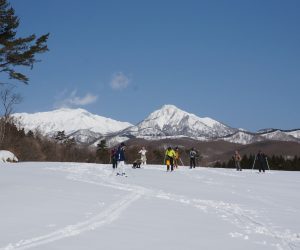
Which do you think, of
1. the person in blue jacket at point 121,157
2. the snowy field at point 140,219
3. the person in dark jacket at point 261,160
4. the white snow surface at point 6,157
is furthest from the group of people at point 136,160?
the white snow surface at point 6,157

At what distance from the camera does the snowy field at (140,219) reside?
29.3 feet

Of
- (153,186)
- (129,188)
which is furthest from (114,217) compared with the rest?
(153,186)

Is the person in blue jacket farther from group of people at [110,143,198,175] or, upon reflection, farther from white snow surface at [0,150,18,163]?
white snow surface at [0,150,18,163]

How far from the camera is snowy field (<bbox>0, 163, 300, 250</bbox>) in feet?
29.3

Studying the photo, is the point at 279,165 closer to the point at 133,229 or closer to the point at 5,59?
the point at 5,59


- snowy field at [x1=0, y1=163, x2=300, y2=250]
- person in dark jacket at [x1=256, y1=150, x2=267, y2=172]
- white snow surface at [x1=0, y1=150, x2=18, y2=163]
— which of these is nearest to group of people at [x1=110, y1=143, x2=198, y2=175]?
person in dark jacket at [x1=256, y1=150, x2=267, y2=172]

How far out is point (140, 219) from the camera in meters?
11.5

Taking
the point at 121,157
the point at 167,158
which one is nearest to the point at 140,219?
the point at 121,157

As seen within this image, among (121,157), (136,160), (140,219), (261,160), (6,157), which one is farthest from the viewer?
(6,157)

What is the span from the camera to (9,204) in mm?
13000

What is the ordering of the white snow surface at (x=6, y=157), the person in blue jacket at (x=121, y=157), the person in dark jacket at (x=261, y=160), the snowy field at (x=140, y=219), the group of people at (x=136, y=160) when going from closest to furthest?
1. the snowy field at (x=140, y=219)
2. the person in blue jacket at (x=121, y=157)
3. the group of people at (x=136, y=160)
4. the person in dark jacket at (x=261, y=160)
5. the white snow surface at (x=6, y=157)

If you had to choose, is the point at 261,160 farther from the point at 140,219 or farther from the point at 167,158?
the point at 140,219

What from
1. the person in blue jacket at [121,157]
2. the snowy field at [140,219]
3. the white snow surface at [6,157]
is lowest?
the snowy field at [140,219]

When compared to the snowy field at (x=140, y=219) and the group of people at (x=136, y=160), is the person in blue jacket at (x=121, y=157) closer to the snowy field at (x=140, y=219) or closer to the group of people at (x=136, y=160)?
the group of people at (x=136, y=160)
